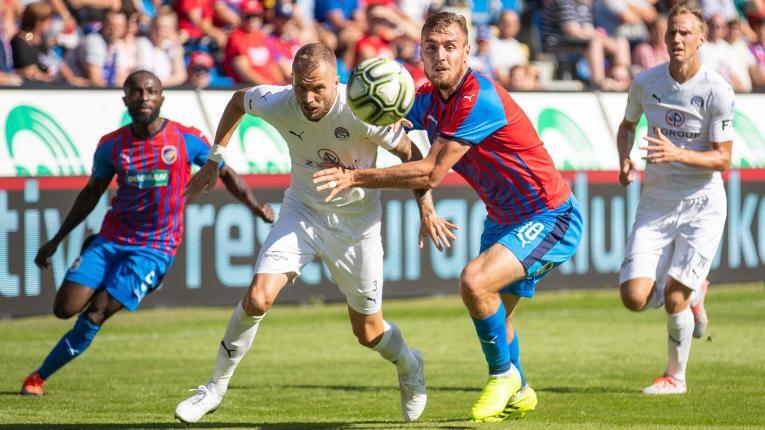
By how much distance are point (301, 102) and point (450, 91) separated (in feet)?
2.89

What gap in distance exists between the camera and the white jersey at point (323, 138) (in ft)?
25.3

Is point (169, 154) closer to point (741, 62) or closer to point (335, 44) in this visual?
point (335, 44)

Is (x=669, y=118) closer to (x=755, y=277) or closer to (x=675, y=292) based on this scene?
(x=675, y=292)

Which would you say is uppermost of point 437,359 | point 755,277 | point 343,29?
point 343,29

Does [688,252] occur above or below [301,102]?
below

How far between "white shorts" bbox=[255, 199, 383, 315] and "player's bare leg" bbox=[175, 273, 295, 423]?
241 mm


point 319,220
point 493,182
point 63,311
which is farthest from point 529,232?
point 63,311

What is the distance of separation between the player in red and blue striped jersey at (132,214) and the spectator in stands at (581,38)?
10.6 m

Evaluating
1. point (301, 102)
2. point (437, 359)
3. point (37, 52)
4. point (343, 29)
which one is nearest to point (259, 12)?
point (343, 29)

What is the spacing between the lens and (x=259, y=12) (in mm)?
16922

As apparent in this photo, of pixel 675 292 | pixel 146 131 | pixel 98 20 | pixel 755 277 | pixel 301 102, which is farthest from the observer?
pixel 755 277

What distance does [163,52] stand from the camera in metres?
16.2

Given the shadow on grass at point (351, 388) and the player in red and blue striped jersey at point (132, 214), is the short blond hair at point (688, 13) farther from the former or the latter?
the player in red and blue striped jersey at point (132, 214)

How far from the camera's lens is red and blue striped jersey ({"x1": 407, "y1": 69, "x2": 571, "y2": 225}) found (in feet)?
24.8
